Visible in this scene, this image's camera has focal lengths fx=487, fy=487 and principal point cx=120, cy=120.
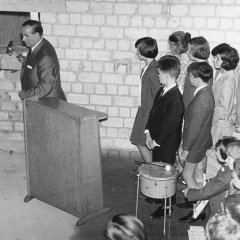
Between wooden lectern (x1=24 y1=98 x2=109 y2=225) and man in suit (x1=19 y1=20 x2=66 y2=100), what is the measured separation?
0.52m

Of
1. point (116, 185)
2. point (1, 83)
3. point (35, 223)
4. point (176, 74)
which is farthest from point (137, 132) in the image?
point (1, 83)

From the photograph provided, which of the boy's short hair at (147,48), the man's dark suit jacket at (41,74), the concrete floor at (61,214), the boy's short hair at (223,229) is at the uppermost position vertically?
the boy's short hair at (147,48)

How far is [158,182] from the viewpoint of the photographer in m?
5.34

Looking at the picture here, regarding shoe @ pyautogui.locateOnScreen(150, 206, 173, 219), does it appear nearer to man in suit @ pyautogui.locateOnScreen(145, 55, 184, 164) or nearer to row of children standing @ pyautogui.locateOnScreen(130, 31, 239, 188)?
row of children standing @ pyautogui.locateOnScreen(130, 31, 239, 188)

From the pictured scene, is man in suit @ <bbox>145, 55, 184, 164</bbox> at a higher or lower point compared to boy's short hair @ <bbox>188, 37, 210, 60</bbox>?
lower

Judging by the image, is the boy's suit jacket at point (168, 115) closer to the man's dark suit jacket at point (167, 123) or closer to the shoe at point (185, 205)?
the man's dark suit jacket at point (167, 123)

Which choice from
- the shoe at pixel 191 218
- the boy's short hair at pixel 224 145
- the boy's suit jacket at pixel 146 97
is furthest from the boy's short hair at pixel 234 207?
the boy's suit jacket at pixel 146 97

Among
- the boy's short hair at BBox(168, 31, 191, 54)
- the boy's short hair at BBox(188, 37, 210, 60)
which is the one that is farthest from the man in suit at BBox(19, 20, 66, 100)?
the boy's short hair at BBox(188, 37, 210, 60)

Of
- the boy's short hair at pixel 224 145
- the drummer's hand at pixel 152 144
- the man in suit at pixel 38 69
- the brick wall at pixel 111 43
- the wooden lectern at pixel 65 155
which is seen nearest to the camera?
the boy's short hair at pixel 224 145

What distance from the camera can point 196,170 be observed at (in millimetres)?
6715

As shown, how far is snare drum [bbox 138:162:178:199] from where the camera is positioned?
535 centimetres

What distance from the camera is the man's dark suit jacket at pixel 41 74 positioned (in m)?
6.64

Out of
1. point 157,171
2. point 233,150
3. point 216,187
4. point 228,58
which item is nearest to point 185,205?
point 157,171

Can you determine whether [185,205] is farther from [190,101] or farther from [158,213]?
[190,101]
